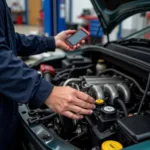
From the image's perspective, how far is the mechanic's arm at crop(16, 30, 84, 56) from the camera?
1.27 metres

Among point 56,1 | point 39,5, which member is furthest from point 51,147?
point 39,5

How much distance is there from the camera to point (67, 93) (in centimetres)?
76

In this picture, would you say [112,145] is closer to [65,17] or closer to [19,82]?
[19,82]

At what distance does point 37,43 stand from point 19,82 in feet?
2.05

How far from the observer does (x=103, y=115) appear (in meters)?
0.86

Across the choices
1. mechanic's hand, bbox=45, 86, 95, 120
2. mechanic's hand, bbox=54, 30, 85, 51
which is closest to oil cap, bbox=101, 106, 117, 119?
mechanic's hand, bbox=45, 86, 95, 120

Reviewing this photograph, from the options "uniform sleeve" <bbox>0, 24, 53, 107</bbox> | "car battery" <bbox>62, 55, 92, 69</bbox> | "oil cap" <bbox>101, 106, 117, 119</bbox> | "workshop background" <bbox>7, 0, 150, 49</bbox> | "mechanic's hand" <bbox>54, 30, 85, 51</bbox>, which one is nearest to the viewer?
"uniform sleeve" <bbox>0, 24, 53, 107</bbox>

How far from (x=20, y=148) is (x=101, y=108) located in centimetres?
54

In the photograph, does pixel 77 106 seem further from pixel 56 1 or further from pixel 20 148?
pixel 56 1

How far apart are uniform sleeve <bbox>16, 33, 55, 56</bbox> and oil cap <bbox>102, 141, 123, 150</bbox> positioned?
78 cm

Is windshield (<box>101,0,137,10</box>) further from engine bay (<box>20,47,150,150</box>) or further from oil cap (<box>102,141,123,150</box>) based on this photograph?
oil cap (<box>102,141,123,150</box>)

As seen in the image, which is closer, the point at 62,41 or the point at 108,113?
the point at 108,113

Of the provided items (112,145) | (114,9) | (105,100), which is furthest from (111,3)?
(112,145)

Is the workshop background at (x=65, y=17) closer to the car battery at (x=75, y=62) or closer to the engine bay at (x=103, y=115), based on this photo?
the car battery at (x=75, y=62)
